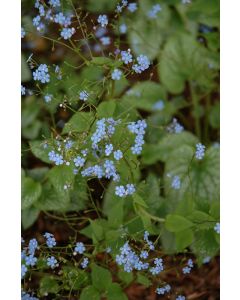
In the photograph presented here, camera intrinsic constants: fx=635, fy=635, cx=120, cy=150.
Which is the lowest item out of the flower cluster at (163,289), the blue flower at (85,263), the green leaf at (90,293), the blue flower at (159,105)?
the flower cluster at (163,289)

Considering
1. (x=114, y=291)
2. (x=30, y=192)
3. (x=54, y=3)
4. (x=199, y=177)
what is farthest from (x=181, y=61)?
(x=114, y=291)

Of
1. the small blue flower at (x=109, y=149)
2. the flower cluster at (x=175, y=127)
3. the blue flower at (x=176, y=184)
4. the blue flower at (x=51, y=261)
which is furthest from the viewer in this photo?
the flower cluster at (x=175, y=127)

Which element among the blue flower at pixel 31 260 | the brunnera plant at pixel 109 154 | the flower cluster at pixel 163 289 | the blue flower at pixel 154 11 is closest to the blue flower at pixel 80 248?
the brunnera plant at pixel 109 154

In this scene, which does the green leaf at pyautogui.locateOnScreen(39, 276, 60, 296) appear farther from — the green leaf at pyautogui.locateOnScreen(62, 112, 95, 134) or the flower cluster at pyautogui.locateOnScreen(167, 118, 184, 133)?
the flower cluster at pyautogui.locateOnScreen(167, 118, 184, 133)

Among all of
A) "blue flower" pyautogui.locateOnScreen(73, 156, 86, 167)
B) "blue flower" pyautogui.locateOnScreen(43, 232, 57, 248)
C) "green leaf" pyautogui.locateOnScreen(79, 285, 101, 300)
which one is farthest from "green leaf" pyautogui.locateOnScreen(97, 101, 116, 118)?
"green leaf" pyautogui.locateOnScreen(79, 285, 101, 300)

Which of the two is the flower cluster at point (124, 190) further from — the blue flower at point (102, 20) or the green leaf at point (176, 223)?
the blue flower at point (102, 20)
